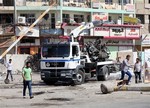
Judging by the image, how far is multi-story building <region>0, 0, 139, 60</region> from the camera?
175ft

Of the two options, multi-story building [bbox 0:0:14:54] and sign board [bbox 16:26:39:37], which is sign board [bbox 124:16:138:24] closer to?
sign board [bbox 16:26:39:37]

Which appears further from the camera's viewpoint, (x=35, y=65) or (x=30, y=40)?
(x=30, y=40)

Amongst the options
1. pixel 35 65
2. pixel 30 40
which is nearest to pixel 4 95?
pixel 35 65

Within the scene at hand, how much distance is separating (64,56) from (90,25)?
562 centimetres

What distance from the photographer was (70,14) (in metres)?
56.7

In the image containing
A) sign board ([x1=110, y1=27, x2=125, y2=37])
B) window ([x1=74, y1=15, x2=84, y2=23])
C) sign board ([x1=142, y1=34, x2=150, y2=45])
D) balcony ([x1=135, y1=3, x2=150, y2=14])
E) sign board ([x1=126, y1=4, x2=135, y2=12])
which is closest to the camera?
sign board ([x1=110, y1=27, x2=125, y2=37])

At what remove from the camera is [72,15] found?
5681 centimetres

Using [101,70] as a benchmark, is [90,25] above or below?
above

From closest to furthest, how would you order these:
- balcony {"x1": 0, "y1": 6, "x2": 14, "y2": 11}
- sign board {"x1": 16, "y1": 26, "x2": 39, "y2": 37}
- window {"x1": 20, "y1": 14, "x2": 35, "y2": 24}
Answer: sign board {"x1": 16, "y1": 26, "x2": 39, "y2": 37}, balcony {"x1": 0, "y1": 6, "x2": 14, "y2": 11}, window {"x1": 20, "y1": 14, "x2": 35, "y2": 24}

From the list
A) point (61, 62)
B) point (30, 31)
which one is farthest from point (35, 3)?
point (61, 62)

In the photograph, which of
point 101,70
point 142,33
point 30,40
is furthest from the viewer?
point 142,33

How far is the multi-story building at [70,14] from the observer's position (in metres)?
53.4

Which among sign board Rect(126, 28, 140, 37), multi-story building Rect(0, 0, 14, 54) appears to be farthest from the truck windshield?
sign board Rect(126, 28, 140, 37)

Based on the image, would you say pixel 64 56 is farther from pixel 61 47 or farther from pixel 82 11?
pixel 82 11
